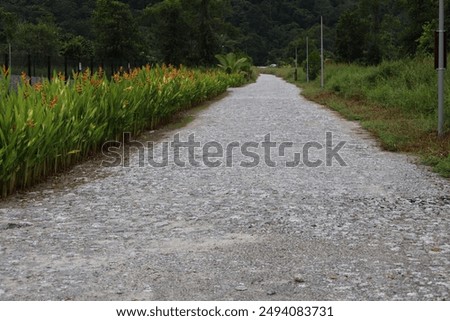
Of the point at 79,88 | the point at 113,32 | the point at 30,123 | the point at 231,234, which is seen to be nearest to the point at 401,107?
the point at 79,88

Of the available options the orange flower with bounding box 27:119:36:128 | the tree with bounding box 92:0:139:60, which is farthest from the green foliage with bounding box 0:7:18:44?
the orange flower with bounding box 27:119:36:128

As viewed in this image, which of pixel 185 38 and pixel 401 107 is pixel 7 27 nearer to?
pixel 185 38

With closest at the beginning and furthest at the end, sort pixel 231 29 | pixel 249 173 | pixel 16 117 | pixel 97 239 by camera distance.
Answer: pixel 97 239, pixel 16 117, pixel 249 173, pixel 231 29

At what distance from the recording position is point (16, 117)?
24.8 feet

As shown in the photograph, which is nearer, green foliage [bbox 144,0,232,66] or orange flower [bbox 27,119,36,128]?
orange flower [bbox 27,119,36,128]

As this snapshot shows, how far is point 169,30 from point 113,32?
5635 millimetres

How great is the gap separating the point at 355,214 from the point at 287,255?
1.61m

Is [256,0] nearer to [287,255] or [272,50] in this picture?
[272,50]

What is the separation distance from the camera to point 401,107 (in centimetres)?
1769

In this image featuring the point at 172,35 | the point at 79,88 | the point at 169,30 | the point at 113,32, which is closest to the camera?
the point at 79,88

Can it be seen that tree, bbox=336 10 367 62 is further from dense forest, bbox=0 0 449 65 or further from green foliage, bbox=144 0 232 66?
green foliage, bbox=144 0 232 66

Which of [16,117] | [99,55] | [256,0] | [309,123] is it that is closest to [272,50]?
[256,0]

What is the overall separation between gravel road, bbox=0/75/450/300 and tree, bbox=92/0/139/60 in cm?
5541

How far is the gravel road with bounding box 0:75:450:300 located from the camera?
434 cm
